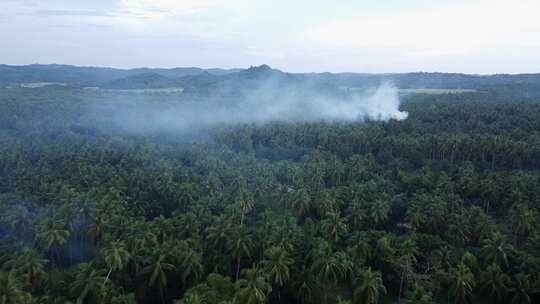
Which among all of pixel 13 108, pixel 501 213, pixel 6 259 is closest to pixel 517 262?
pixel 501 213

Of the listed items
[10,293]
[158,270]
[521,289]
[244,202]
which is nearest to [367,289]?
[521,289]

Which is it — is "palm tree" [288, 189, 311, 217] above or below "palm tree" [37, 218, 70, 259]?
below

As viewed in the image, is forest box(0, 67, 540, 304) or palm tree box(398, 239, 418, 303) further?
palm tree box(398, 239, 418, 303)

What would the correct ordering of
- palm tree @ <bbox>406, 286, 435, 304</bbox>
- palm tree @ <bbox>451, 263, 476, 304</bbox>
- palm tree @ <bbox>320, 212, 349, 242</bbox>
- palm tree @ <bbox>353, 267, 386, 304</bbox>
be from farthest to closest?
1. palm tree @ <bbox>320, 212, 349, 242</bbox>
2. palm tree @ <bbox>451, 263, 476, 304</bbox>
3. palm tree @ <bbox>353, 267, 386, 304</bbox>
4. palm tree @ <bbox>406, 286, 435, 304</bbox>

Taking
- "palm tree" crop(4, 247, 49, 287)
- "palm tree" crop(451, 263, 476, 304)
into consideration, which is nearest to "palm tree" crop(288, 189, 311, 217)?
"palm tree" crop(451, 263, 476, 304)

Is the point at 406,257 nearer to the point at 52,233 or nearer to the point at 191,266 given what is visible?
the point at 191,266

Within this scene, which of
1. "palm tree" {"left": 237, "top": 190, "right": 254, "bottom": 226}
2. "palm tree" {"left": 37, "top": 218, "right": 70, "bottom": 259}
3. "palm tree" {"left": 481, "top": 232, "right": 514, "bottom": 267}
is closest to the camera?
"palm tree" {"left": 481, "top": 232, "right": 514, "bottom": 267}

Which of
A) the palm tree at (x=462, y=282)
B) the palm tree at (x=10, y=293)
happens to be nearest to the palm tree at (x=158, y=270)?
the palm tree at (x=10, y=293)

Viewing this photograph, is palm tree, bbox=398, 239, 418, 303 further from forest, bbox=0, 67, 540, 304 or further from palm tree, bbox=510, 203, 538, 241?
palm tree, bbox=510, 203, 538, 241
